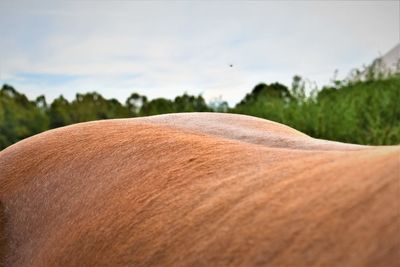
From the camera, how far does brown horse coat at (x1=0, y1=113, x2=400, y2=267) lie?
425 millimetres

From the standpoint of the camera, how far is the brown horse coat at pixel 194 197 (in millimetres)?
425

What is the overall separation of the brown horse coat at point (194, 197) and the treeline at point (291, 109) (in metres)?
2.46

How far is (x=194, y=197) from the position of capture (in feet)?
1.90

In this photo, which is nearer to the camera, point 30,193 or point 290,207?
point 290,207

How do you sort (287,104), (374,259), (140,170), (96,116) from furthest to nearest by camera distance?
(287,104) < (96,116) < (140,170) < (374,259)

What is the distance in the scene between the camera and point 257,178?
0.54 metres

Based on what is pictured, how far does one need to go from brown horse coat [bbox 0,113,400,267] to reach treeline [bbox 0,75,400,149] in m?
2.46

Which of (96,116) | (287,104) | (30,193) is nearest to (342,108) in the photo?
(287,104)

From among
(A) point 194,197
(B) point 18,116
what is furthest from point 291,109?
(A) point 194,197

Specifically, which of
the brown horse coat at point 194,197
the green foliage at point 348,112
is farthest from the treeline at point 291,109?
the brown horse coat at point 194,197

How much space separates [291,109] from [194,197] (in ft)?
12.3

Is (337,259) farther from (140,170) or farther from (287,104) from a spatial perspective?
(287,104)

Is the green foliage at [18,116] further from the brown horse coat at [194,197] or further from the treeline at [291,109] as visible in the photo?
the brown horse coat at [194,197]

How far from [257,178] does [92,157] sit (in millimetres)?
320
